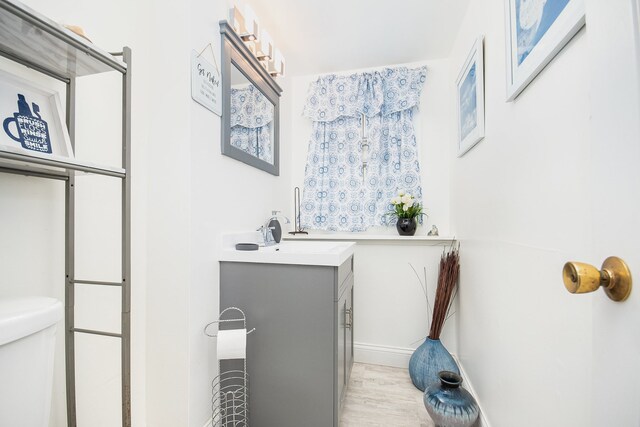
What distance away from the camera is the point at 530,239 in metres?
0.90

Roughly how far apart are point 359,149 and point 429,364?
5.52 ft

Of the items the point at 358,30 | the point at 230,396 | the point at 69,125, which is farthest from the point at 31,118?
the point at 358,30

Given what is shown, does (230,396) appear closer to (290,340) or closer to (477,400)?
(290,340)

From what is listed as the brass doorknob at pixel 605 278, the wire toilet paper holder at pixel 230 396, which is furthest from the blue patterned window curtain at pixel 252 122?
the brass doorknob at pixel 605 278

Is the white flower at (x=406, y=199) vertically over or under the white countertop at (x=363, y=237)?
over

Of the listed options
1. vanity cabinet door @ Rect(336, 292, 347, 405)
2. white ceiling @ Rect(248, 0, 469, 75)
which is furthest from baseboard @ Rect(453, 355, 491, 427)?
white ceiling @ Rect(248, 0, 469, 75)

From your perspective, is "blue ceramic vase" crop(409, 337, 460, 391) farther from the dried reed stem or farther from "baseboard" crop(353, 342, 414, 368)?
"baseboard" crop(353, 342, 414, 368)

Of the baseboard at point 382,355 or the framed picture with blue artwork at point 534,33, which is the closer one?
the framed picture with blue artwork at point 534,33

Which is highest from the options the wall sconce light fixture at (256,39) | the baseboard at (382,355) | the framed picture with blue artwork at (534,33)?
the wall sconce light fixture at (256,39)

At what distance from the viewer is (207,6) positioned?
1246 mm

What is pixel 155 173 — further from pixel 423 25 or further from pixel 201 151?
pixel 423 25

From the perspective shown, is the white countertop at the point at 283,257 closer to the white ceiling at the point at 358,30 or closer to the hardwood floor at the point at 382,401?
the hardwood floor at the point at 382,401

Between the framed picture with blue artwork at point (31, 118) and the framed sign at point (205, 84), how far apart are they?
1.53ft

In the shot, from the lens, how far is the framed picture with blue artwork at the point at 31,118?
2.40 feet
